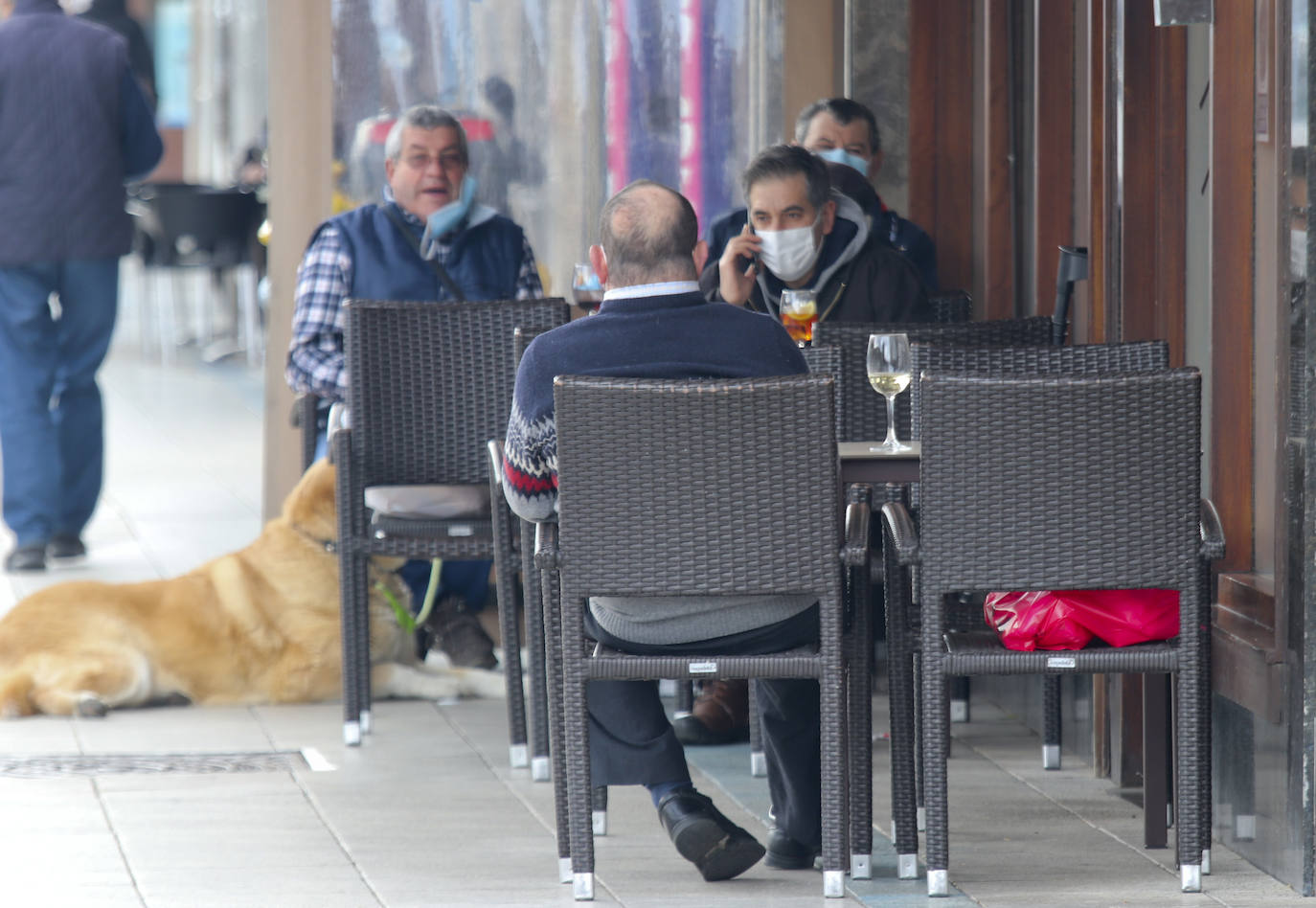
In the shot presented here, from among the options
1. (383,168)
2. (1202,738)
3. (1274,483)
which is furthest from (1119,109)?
(383,168)

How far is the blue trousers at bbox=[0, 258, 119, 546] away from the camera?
305 inches

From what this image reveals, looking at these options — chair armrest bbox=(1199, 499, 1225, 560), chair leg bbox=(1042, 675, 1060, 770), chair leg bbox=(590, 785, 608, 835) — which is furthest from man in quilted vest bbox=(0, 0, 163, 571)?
chair armrest bbox=(1199, 499, 1225, 560)

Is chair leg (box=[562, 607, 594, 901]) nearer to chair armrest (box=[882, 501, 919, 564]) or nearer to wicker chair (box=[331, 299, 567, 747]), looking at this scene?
chair armrest (box=[882, 501, 919, 564])

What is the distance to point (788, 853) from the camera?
13.3 ft

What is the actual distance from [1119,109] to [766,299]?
3.85 feet

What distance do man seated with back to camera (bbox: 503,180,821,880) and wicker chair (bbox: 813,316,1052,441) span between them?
1124 millimetres

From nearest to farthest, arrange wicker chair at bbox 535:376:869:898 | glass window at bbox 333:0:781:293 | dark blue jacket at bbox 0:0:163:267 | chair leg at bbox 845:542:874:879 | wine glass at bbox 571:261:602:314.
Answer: wicker chair at bbox 535:376:869:898 → chair leg at bbox 845:542:874:879 → wine glass at bbox 571:261:602:314 → glass window at bbox 333:0:781:293 → dark blue jacket at bbox 0:0:163:267

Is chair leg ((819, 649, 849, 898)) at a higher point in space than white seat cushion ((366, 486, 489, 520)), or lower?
lower

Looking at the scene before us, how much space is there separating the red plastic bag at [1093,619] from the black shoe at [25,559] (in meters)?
4.81

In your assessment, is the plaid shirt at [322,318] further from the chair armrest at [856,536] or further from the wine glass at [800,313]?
the chair armrest at [856,536]

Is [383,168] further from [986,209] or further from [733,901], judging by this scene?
[733,901]

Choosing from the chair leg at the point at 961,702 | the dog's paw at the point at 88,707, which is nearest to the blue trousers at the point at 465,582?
the dog's paw at the point at 88,707

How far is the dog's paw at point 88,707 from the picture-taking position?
5.50 metres

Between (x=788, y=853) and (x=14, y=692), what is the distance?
2.41 m
